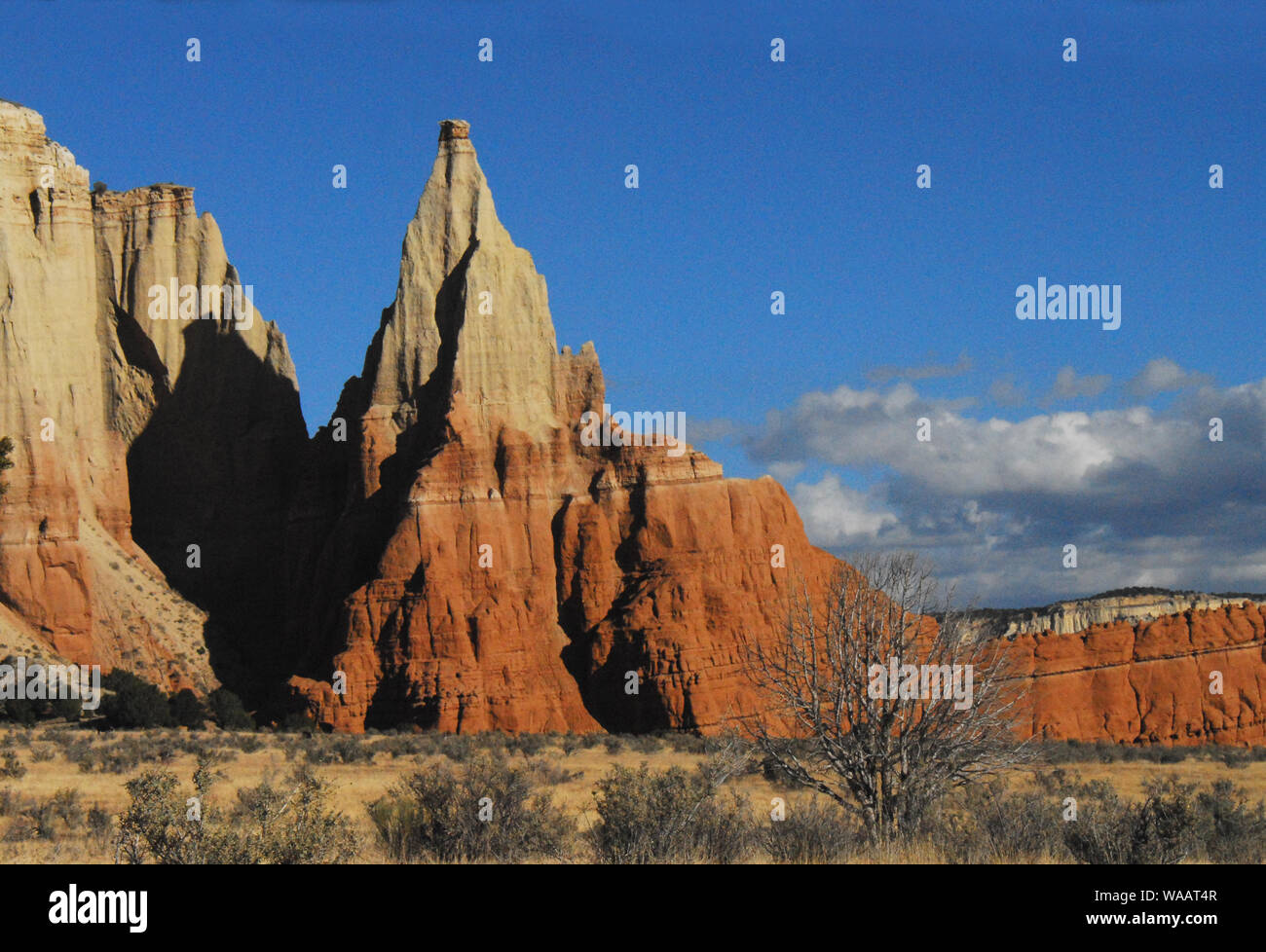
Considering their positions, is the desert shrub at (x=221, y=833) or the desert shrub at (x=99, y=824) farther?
the desert shrub at (x=99, y=824)

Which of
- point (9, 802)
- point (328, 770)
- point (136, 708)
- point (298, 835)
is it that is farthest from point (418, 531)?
point (298, 835)

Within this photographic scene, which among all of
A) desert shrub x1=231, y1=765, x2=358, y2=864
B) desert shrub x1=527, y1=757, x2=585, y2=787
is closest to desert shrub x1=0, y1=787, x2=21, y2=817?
desert shrub x1=527, y1=757, x2=585, y2=787

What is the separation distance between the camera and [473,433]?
63.6 metres

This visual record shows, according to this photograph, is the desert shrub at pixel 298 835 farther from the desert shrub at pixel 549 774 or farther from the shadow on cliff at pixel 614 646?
the shadow on cliff at pixel 614 646

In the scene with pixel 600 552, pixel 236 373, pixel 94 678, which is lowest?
pixel 94 678

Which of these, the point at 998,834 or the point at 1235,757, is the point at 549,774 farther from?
the point at 1235,757

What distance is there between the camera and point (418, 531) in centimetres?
6147

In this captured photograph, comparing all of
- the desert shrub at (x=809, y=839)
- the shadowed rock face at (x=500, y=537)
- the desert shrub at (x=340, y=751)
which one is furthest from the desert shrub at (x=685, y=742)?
the desert shrub at (x=809, y=839)

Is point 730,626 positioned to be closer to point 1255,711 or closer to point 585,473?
point 585,473

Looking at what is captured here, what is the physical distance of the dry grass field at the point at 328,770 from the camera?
2175 centimetres

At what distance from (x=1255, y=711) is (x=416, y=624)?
126 feet

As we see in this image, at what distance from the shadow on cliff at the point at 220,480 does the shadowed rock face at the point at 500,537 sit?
10.8 feet
